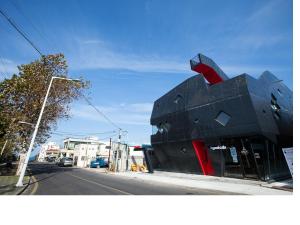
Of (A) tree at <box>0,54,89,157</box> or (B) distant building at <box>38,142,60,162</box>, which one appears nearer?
(A) tree at <box>0,54,89,157</box>

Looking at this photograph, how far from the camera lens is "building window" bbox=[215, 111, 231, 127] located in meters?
21.9

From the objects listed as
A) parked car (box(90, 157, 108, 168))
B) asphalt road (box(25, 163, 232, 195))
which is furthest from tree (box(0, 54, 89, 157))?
parked car (box(90, 157, 108, 168))

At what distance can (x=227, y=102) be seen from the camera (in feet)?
70.5

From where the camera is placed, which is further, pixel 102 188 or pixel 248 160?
pixel 248 160

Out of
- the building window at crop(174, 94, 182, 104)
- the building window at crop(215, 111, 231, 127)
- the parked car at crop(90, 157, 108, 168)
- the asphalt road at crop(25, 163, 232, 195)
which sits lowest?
the asphalt road at crop(25, 163, 232, 195)

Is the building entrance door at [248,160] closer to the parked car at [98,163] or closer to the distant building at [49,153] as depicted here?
the parked car at [98,163]

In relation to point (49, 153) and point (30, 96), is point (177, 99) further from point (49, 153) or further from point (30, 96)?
point (49, 153)

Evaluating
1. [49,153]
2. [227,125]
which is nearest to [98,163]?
[227,125]

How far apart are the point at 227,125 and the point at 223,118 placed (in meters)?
0.91

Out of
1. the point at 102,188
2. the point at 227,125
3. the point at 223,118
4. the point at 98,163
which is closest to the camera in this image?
the point at 102,188

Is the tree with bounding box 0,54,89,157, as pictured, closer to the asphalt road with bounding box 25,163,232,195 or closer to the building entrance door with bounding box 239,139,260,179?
the asphalt road with bounding box 25,163,232,195

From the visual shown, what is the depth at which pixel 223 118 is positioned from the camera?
73.2ft

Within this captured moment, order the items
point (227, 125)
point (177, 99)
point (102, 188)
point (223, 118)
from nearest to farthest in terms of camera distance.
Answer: point (102, 188) < point (227, 125) < point (223, 118) < point (177, 99)
